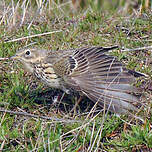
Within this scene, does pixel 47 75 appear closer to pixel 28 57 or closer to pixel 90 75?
pixel 28 57

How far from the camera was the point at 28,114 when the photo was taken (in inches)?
213

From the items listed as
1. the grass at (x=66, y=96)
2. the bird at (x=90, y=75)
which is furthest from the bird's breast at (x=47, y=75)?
the grass at (x=66, y=96)

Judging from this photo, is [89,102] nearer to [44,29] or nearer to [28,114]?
[28,114]

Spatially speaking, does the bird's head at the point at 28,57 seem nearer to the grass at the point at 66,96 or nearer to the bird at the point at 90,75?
the bird at the point at 90,75

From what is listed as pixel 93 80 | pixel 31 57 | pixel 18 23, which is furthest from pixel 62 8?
pixel 93 80

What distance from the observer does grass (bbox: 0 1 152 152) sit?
4945 millimetres

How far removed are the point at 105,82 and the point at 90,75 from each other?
251 millimetres

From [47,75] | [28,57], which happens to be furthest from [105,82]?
[28,57]

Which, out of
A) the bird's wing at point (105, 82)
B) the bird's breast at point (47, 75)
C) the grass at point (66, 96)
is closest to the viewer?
the grass at point (66, 96)

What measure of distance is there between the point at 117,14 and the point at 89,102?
2898 mm

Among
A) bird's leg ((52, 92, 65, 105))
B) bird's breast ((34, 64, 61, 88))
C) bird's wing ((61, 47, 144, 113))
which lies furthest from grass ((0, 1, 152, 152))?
bird's breast ((34, 64, 61, 88))

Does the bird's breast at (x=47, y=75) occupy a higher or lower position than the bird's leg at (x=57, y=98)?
higher

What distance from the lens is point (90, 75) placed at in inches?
215

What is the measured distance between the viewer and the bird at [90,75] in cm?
522
